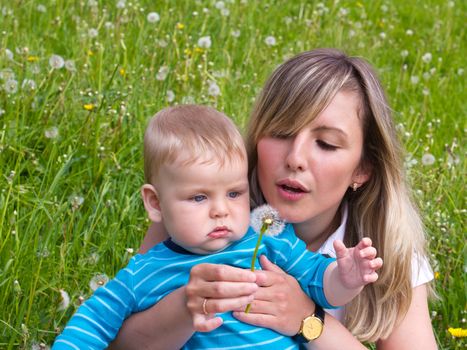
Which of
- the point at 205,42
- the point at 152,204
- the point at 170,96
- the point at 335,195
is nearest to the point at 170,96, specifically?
the point at 170,96

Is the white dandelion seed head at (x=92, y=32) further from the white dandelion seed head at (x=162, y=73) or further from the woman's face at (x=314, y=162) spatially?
the woman's face at (x=314, y=162)

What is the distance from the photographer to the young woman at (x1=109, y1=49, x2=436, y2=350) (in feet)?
8.25

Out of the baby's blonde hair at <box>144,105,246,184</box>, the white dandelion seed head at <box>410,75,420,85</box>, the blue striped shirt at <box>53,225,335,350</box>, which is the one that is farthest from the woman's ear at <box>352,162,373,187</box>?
the white dandelion seed head at <box>410,75,420,85</box>

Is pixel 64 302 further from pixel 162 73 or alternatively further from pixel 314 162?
pixel 162 73

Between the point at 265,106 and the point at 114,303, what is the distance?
0.74 metres

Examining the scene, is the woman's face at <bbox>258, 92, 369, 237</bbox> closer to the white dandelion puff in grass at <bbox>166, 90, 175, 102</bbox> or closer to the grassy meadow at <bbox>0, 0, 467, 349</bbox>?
the grassy meadow at <bbox>0, 0, 467, 349</bbox>

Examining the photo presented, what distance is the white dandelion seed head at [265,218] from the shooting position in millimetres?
2330

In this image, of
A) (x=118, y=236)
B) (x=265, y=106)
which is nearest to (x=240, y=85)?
(x=118, y=236)

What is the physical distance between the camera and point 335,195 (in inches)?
107

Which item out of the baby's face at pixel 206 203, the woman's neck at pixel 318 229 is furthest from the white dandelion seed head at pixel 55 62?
the baby's face at pixel 206 203

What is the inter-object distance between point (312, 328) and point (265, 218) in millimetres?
399

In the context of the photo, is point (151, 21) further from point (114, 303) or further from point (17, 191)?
point (114, 303)

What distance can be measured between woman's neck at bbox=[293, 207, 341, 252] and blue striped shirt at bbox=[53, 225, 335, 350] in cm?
32

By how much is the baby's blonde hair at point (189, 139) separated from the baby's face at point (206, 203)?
0.02 m
